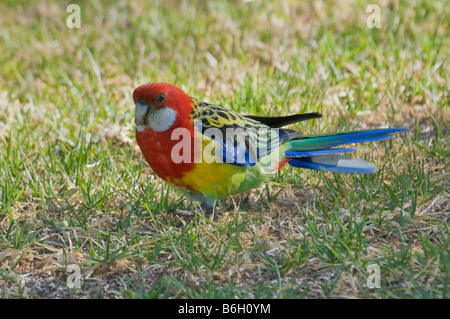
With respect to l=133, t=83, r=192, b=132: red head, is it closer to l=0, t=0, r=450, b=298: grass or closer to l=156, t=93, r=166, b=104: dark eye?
l=156, t=93, r=166, b=104: dark eye

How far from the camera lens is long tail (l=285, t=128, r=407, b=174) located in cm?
335

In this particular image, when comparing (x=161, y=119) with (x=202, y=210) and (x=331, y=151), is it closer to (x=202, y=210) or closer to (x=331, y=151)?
(x=202, y=210)

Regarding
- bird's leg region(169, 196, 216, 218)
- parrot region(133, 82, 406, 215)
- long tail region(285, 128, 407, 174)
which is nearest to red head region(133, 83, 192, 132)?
parrot region(133, 82, 406, 215)

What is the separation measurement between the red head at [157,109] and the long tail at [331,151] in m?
0.68

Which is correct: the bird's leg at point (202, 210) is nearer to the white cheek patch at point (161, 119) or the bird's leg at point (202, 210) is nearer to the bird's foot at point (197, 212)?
the bird's foot at point (197, 212)

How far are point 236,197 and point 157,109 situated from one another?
28.9 inches

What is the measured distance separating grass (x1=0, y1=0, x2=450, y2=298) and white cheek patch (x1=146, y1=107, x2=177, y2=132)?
1.53 ft

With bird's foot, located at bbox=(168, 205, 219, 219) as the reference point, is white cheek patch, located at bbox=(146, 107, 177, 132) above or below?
above

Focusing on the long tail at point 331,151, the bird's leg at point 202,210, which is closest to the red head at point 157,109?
the bird's leg at point 202,210

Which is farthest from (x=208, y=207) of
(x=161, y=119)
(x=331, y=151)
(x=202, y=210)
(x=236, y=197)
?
(x=331, y=151)

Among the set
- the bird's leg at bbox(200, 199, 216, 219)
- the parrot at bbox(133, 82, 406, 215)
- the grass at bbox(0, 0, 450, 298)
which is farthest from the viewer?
the bird's leg at bbox(200, 199, 216, 219)

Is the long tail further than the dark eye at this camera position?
Yes

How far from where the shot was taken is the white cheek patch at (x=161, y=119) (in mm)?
3215

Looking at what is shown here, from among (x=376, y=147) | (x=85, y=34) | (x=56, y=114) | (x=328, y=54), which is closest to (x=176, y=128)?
(x=376, y=147)
